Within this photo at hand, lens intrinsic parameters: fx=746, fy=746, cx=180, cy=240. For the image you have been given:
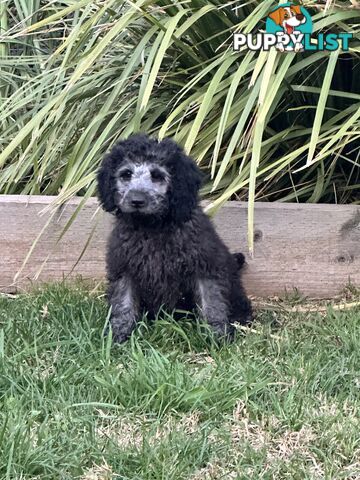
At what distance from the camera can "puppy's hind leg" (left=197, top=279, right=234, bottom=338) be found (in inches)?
128

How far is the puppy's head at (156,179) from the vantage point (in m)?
3.12

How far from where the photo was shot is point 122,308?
329 cm

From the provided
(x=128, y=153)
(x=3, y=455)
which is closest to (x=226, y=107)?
(x=128, y=153)

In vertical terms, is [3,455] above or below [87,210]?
below

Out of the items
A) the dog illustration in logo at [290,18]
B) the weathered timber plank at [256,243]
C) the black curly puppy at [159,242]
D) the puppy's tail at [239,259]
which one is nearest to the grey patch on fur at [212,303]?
the black curly puppy at [159,242]

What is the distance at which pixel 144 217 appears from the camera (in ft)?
10.5

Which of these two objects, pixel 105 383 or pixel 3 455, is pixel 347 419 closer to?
pixel 105 383

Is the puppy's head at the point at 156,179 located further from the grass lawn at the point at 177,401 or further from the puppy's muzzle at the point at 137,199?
the grass lawn at the point at 177,401

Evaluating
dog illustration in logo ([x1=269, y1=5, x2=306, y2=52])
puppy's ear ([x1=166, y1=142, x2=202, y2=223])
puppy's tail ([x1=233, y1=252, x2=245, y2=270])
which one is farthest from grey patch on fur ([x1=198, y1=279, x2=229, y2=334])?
dog illustration in logo ([x1=269, y1=5, x2=306, y2=52])

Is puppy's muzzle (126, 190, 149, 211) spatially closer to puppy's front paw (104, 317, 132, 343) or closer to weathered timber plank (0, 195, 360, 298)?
puppy's front paw (104, 317, 132, 343)

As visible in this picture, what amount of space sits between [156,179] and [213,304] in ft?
1.98

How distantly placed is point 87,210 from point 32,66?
6.40ft

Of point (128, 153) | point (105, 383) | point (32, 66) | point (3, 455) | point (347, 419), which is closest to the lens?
point (3, 455)

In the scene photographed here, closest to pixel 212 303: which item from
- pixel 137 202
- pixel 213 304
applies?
pixel 213 304
